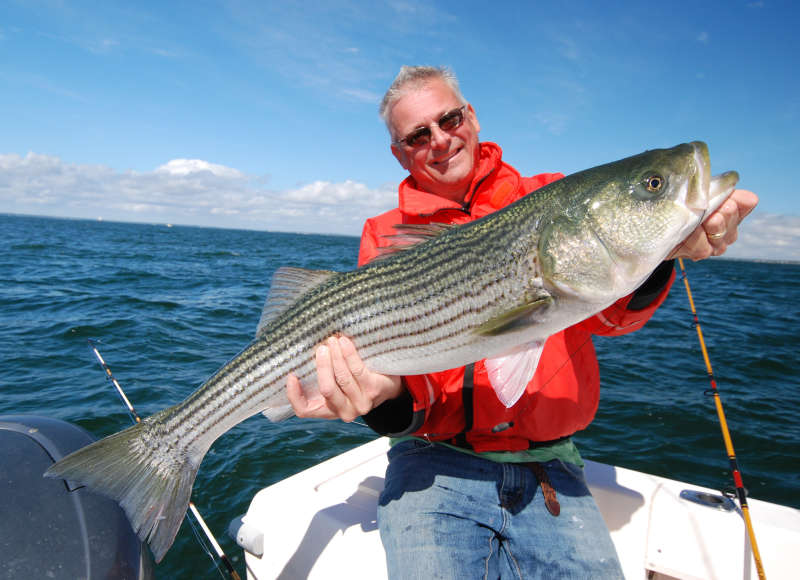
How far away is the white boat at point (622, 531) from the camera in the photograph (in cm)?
374

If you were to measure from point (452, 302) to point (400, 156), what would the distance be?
2207 millimetres

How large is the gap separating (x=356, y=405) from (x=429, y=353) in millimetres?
694

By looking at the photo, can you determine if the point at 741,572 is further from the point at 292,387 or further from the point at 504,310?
the point at 292,387

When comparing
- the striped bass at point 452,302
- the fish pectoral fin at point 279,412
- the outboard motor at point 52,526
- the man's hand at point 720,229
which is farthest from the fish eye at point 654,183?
the outboard motor at point 52,526

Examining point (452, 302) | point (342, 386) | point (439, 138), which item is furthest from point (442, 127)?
point (342, 386)

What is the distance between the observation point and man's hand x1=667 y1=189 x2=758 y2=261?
2633 millimetres

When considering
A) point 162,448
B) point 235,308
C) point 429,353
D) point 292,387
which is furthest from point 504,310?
point 235,308

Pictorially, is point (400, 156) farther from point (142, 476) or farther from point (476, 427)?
point (142, 476)

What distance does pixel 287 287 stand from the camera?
11.7 ft

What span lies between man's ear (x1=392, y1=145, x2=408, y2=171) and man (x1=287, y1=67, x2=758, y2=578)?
0.26 meters

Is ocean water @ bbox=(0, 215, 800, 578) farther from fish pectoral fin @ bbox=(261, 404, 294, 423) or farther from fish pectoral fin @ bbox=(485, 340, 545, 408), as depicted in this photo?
fish pectoral fin @ bbox=(485, 340, 545, 408)

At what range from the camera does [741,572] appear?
11.8ft

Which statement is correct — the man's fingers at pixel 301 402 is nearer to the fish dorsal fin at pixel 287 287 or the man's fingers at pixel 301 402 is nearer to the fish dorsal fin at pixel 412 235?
the fish dorsal fin at pixel 287 287

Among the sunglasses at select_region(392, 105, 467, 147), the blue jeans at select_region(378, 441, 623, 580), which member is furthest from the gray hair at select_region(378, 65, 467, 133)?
the blue jeans at select_region(378, 441, 623, 580)
